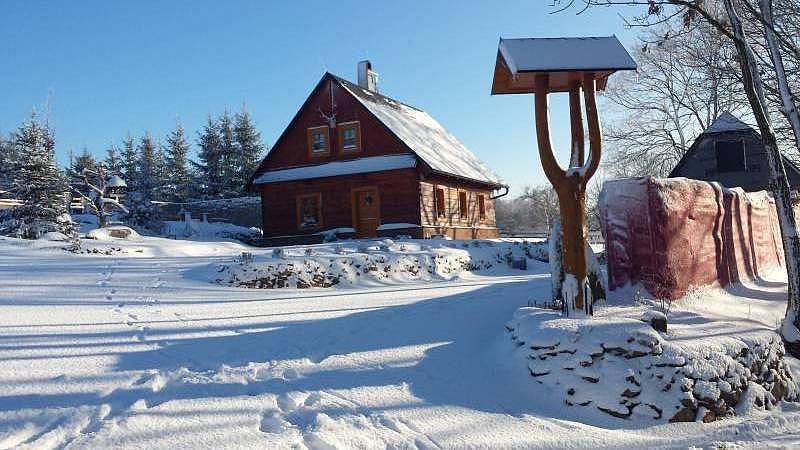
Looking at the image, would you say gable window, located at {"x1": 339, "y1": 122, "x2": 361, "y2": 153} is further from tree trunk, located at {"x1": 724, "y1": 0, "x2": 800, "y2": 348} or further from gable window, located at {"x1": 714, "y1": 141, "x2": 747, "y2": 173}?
tree trunk, located at {"x1": 724, "y1": 0, "x2": 800, "y2": 348}

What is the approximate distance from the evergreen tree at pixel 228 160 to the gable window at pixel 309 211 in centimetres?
1889

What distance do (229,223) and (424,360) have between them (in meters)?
30.6

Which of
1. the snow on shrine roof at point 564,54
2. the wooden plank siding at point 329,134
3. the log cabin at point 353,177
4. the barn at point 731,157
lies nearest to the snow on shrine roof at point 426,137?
the log cabin at point 353,177

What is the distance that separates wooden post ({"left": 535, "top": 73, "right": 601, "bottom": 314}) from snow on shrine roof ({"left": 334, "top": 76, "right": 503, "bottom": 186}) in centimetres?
1265

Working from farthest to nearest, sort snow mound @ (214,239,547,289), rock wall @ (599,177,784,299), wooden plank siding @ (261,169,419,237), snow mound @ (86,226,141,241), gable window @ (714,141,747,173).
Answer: gable window @ (714,141,747,173) → wooden plank siding @ (261,169,419,237) → snow mound @ (86,226,141,241) → snow mound @ (214,239,547,289) → rock wall @ (599,177,784,299)

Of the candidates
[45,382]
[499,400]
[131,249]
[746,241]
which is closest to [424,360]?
[499,400]

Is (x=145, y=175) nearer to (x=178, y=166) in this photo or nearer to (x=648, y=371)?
(x=178, y=166)

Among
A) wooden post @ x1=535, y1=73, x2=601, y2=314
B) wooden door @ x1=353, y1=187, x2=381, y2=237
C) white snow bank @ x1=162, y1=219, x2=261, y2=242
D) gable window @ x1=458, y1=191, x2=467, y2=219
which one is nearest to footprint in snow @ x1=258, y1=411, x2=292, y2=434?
wooden post @ x1=535, y1=73, x2=601, y2=314

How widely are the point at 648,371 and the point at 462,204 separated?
62.2 ft

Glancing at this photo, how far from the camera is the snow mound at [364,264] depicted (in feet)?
38.6

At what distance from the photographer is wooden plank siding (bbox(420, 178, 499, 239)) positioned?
2039 cm

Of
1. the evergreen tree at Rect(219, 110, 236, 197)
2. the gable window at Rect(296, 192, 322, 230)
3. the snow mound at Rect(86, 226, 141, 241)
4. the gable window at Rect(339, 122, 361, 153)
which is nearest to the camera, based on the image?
the snow mound at Rect(86, 226, 141, 241)

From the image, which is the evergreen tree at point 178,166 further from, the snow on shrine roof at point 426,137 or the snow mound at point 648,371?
the snow mound at point 648,371

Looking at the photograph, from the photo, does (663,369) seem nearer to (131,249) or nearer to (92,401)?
(92,401)
